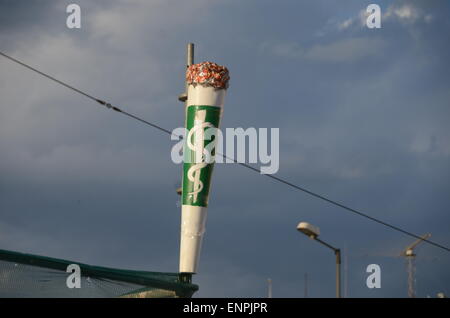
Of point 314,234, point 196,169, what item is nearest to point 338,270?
point 314,234

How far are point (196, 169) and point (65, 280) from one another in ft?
33.8

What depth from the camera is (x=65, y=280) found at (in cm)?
4003

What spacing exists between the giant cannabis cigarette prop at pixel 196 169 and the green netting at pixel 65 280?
2.88 metres

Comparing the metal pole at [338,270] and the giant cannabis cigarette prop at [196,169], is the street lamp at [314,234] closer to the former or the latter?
the metal pole at [338,270]

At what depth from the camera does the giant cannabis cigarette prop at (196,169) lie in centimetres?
4716

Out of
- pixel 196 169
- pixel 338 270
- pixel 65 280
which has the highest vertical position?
pixel 196 169

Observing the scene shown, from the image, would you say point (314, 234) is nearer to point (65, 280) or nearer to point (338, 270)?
point (338, 270)

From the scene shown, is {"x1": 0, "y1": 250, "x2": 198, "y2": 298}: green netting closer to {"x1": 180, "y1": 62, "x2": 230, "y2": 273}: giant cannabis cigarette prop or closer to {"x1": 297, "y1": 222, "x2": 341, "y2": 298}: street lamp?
{"x1": 180, "y1": 62, "x2": 230, "y2": 273}: giant cannabis cigarette prop

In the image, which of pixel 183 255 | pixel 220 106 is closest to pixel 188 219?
pixel 183 255

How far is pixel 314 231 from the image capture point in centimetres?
3622

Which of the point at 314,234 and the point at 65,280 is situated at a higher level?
the point at 314,234

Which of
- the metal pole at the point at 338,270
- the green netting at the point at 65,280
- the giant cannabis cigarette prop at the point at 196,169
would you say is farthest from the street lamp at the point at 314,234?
the giant cannabis cigarette prop at the point at 196,169

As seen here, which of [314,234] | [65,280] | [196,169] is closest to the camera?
[314,234]
